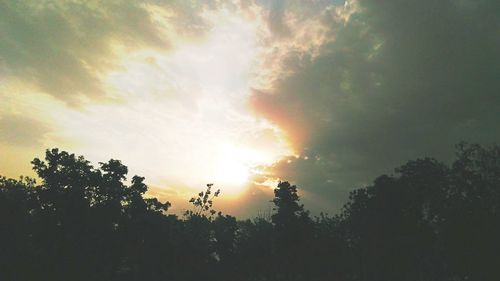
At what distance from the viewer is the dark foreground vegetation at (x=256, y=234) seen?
49.5 metres

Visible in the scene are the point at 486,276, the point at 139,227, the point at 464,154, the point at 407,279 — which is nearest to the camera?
the point at 486,276

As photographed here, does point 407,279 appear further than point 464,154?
Yes

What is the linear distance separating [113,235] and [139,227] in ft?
20.7

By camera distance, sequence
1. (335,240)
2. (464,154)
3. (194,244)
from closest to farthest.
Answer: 1. (464,154)
2. (194,244)
3. (335,240)

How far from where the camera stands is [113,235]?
5369 centimetres

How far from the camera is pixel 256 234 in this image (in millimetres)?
90250

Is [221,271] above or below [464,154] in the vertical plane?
below

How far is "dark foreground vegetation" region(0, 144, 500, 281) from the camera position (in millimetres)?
49531

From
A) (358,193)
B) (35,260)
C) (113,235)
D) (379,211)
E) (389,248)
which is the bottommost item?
(35,260)

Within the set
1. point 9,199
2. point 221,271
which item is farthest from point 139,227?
point 221,271

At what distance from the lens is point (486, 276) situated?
51.7m

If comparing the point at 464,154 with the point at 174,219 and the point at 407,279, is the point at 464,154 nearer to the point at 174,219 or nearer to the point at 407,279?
the point at 407,279

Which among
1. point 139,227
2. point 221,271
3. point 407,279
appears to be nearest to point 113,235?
point 139,227

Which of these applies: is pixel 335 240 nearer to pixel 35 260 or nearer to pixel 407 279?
pixel 407 279
